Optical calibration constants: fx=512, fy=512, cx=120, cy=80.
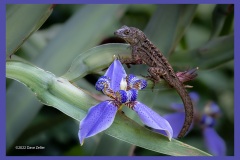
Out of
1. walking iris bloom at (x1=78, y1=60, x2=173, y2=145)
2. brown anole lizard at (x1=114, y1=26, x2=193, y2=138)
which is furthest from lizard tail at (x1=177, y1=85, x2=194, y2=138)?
walking iris bloom at (x1=78, y1=60, x2=173, y2=145)

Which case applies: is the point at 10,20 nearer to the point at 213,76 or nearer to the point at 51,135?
the point at 51,135

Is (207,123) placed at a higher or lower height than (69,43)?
lower

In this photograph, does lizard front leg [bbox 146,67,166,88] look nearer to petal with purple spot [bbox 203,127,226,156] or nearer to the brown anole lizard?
the brown anole lizard

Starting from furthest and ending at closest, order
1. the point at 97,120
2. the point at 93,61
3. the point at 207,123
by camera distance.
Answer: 1. the point at 207,123
2. the point at 93,61
3. the point at 97,120

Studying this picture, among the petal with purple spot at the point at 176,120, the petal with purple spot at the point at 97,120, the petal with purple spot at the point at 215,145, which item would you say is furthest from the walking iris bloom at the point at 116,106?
the petal with purple spot at the point at 215,145

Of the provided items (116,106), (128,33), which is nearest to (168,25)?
(128,33)

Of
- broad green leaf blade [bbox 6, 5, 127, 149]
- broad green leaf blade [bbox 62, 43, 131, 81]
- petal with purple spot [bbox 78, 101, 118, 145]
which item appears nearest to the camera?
petal with purple spot [bbox 78, 101, 118, 145]

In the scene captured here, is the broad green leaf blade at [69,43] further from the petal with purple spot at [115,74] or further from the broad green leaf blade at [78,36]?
the petal with purple spot at [115,74]

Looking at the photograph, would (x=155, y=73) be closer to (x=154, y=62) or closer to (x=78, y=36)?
(x=154, y=62)
